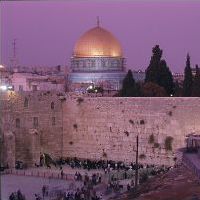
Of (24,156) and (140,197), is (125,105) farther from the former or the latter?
(140,197)

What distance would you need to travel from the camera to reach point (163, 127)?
2230 centimetres

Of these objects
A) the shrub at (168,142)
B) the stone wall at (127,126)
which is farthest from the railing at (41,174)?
the shrub at (168,142)

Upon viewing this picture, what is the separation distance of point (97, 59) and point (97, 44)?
0.96m

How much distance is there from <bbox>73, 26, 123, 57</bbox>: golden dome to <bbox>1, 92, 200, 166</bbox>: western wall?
51.3 ft

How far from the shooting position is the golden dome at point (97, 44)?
40.0 metres

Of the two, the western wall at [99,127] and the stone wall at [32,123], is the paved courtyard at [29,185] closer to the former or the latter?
the western wall at [99,127]

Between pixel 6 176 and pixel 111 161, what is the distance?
398 centimetres

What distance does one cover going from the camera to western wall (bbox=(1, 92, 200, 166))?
2208 centimetres

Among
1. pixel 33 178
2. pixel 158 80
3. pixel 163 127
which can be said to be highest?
pixel 158 80

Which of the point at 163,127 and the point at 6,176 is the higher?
the point at 163,127

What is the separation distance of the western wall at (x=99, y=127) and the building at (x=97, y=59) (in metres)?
14.9

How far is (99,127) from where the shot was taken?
23750mm

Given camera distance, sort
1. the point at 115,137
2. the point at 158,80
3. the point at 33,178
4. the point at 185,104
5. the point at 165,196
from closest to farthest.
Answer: the point at 165,196, the point at 33,178, the point at 185,104, the point at 115,137, the point at 158,80

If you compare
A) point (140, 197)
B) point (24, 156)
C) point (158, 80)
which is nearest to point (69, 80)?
point (158, 80)
